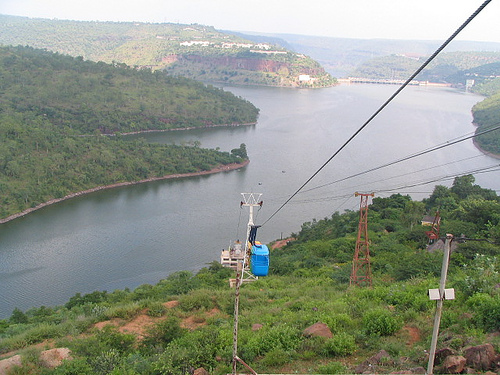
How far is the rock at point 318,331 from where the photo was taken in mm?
5066

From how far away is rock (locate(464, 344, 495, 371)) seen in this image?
3.63m

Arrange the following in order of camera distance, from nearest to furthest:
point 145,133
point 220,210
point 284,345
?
point 284,345, point 220,210, point 145,133

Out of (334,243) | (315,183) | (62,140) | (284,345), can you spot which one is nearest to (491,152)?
(315,183)

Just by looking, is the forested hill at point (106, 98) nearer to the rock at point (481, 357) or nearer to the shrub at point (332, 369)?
the shrub at point (332, 369)

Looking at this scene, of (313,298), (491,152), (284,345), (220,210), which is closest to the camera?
(284,345)

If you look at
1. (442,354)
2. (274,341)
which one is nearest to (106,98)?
(274,341)

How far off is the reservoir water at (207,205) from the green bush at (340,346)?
8345 mm

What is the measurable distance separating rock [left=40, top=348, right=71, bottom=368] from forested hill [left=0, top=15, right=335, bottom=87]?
68.9m

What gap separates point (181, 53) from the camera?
7950 centimetres

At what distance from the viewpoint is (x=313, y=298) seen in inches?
292

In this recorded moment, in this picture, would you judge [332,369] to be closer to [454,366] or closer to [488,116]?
[454,366]

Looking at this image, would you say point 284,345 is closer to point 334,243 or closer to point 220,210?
point 334,243

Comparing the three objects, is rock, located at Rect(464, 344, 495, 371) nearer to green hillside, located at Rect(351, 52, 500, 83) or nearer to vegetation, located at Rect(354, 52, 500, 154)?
vegetation, located at Rect(354, 52, 500, 154)

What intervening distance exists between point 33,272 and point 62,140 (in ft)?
44.8
